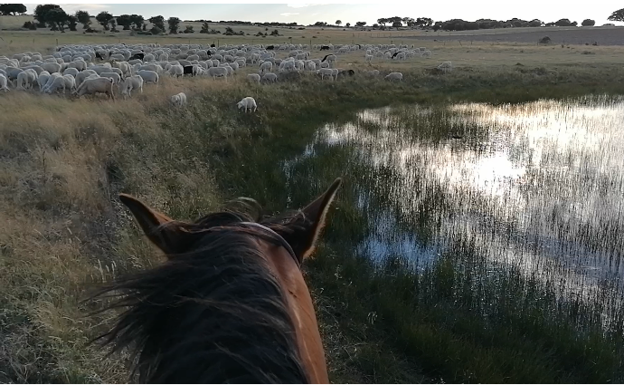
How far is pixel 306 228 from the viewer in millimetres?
1667

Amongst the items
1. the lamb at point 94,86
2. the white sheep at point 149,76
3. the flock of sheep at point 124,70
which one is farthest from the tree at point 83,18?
the lamb at point 94,86

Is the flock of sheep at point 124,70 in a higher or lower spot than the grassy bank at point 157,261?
higher

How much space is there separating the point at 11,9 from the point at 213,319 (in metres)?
92.8

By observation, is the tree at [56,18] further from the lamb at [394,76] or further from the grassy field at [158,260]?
the grassy field at [158,260]

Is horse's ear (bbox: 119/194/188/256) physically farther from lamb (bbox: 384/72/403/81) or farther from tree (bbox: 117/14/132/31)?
tree (bbox: 117/14/132/31)

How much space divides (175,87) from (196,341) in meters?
17.6

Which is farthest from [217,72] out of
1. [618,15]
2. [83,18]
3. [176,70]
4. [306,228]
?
[618,15]

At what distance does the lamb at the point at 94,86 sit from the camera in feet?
50.9

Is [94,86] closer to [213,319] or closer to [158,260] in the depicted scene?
[158,260]

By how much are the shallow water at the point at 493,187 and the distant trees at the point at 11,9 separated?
79.6 metres

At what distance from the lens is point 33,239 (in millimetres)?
5031

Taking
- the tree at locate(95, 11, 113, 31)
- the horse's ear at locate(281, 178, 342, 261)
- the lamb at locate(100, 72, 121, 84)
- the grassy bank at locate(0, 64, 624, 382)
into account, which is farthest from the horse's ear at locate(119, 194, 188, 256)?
the tree at locate(95, 11, 113, 31)

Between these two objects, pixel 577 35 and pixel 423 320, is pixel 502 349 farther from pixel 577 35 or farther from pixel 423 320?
pixel 577 35

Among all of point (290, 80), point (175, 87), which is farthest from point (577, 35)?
point (175, 87)
